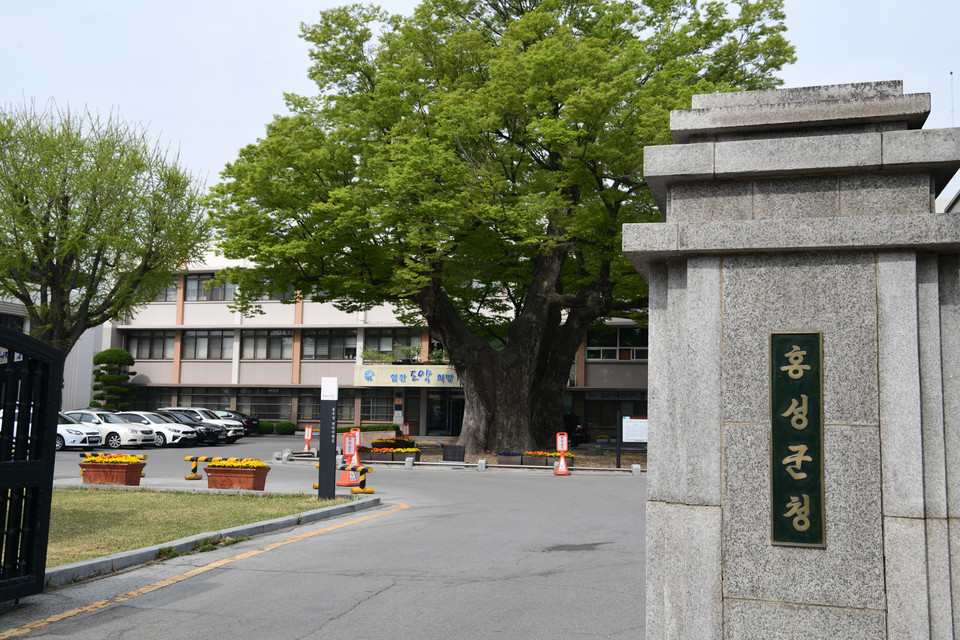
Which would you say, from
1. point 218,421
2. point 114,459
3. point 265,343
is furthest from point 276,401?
point 114,459

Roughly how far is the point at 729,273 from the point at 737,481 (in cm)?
137

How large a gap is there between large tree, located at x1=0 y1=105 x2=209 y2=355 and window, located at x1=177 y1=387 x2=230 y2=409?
845 inches

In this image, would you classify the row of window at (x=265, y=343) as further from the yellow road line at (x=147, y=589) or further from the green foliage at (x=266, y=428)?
the yellow road line at (x=147, y=589)

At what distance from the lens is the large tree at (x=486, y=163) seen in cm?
2562

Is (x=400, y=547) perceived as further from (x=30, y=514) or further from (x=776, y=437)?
(x=776, y=437)

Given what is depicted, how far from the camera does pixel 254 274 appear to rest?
98.6ft

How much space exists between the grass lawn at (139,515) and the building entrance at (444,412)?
33.2 metres

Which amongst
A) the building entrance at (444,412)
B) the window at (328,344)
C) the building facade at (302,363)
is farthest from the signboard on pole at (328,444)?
the window at (328,344)

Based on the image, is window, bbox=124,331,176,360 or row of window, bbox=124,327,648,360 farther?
window, bbox=124,331,176,360

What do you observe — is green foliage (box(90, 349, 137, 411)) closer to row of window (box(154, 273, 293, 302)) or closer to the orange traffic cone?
row of window (box(154, 273, 293, 302))

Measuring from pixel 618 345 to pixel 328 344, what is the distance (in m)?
18.2

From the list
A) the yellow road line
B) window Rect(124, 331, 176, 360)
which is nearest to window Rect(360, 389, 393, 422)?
window Rect(124, 331, 176, 360)

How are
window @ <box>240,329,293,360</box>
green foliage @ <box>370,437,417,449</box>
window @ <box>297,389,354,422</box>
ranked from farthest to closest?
window @ <box>240,329,293,360</box>, window @ <box>297,389,354,422</box>, green foliage @ <box>370,437,417,449</box>

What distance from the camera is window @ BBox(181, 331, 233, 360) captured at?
5356 centimetres
